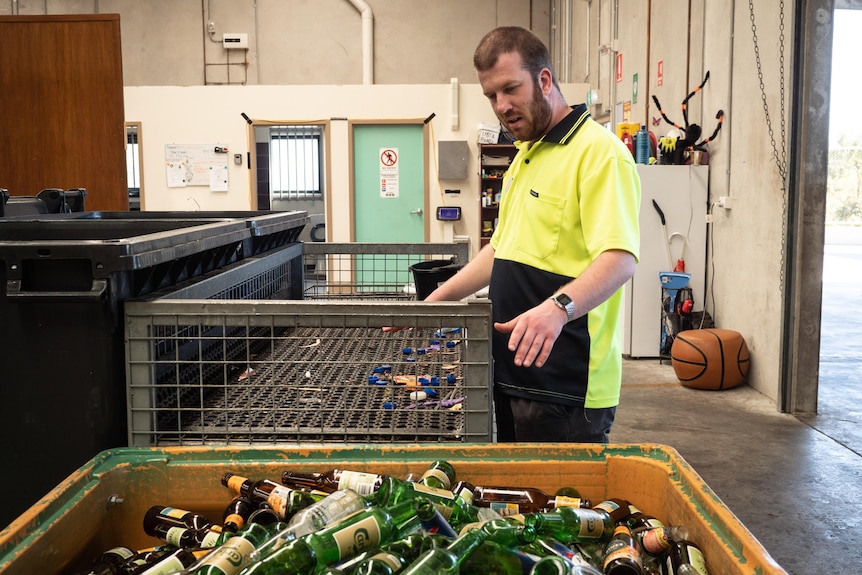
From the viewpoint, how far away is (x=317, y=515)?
1.08 metres

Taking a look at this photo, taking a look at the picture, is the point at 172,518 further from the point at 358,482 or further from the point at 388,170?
the point at 388,170

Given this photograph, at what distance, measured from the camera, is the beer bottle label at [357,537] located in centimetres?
101

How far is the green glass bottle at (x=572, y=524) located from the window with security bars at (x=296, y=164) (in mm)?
8998

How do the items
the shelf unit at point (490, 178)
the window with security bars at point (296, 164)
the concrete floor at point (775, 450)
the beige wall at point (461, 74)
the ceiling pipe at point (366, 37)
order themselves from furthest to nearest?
the ceiling pipe at point (366, 37)
the window with security bars at point (296, 164)
the shelf unit at point (490, 178)
the beige wall at point (461, 74)
the concrete floor at point (775, 450)

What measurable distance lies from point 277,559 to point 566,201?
1096 mm

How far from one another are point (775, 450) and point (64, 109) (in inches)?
178

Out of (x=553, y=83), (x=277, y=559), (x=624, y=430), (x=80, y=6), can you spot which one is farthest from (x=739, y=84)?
(x=80, y=6)

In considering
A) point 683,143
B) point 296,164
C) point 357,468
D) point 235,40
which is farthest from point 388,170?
point 357,468

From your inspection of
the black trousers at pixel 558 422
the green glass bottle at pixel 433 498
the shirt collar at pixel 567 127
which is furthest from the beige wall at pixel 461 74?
the green glass bottle at pixel 433 498

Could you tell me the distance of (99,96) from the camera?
15.8 feet

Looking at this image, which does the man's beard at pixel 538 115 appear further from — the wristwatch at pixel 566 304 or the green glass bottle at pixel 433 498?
the green glass bottle at pixel 433 498

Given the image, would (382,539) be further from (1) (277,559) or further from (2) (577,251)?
(2) (577,251)

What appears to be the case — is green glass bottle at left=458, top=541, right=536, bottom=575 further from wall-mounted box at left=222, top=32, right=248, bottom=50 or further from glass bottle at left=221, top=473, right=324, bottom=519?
wall-mounted box at left=222, top=32, right=248, bottom=50

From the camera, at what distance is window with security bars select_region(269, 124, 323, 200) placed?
385 inches
